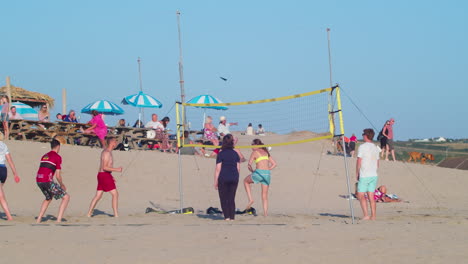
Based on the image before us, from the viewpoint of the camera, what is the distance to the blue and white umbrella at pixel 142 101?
2019cm

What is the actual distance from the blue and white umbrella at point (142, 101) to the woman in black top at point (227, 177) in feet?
35.7

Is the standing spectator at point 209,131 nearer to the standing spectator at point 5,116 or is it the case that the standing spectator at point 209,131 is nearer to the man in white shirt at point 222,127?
the man in white shirt at point 222,127

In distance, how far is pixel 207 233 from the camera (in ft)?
23.7

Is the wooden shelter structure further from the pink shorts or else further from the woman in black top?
the woman in black top

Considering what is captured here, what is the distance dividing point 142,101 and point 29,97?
723 cm

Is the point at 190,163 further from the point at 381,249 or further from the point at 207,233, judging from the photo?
the point at 381,249

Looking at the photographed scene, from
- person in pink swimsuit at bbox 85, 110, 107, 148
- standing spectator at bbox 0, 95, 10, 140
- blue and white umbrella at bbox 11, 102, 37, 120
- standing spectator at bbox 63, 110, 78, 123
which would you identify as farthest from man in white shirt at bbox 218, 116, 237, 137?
blue and white umbrella at bbox 11, 102, 37, 120

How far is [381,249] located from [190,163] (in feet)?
34.2

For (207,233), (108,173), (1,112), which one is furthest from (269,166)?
(1,112)

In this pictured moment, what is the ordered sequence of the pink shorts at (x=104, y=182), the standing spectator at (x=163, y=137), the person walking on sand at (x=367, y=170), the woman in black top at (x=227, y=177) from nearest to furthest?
1. the person walking on sand at (x=367, y=170)
2. the woman in black top at (x=227, y=177)
3. the pink shorts at (x=104, y=182)
4. the standing spectator at (x=163, y=137)

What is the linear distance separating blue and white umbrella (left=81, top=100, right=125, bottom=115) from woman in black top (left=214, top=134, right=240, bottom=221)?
451 inches

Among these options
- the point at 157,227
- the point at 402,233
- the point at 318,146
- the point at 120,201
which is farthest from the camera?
the point at 318,146

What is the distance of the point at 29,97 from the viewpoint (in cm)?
2523

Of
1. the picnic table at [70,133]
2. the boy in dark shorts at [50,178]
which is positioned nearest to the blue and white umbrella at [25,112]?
the picnic table at [70,133]
